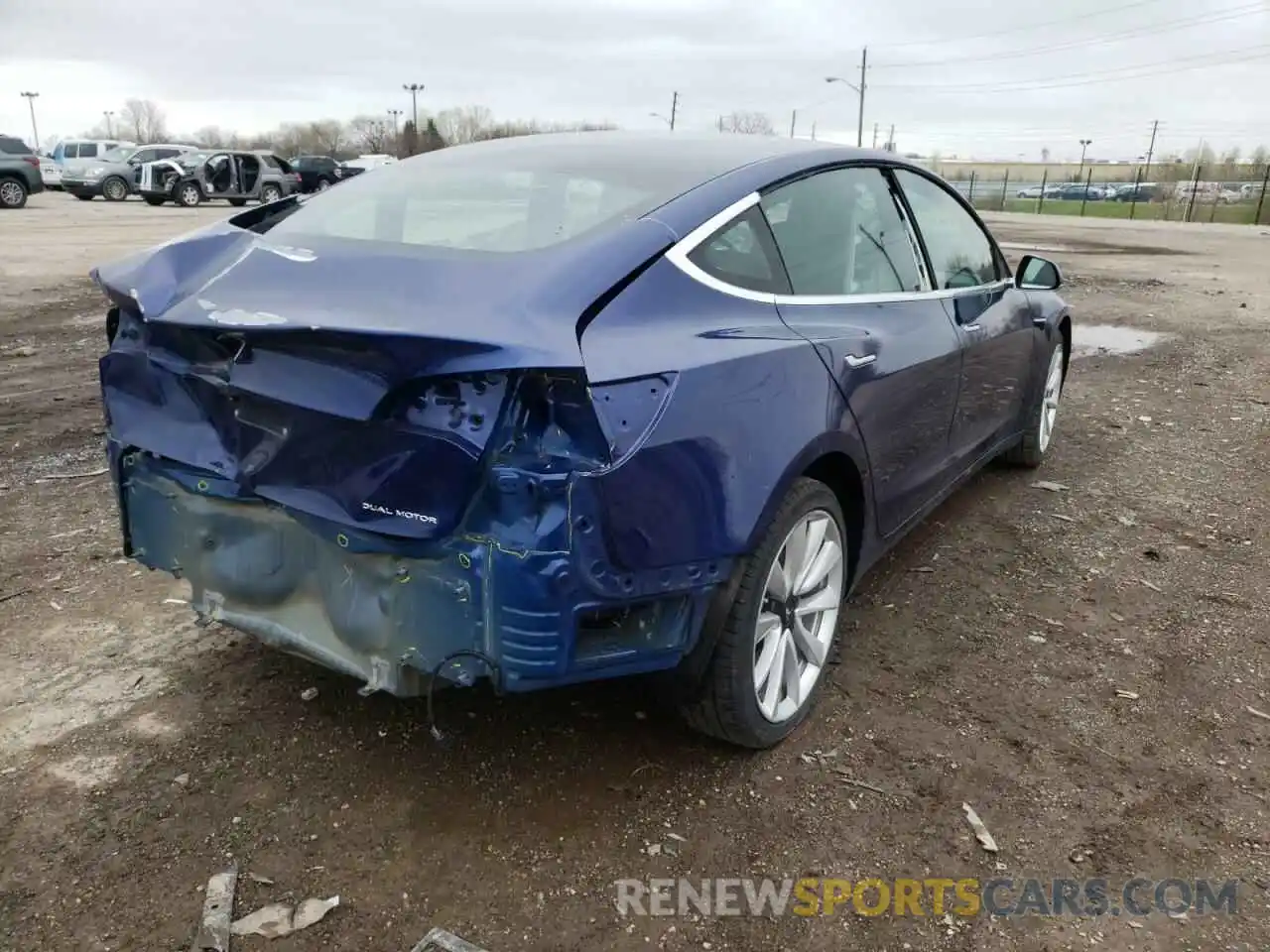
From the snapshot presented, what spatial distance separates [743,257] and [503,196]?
76cm

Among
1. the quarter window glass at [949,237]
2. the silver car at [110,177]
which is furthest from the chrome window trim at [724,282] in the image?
the silver car at [110,177]

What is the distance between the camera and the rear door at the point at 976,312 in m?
3.80

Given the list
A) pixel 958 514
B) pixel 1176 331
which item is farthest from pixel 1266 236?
pixel 958 514

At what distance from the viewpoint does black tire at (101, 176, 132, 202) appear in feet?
99.2

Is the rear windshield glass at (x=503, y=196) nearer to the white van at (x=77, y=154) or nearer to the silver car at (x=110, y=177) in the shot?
the silver car at (x=110, y=177)

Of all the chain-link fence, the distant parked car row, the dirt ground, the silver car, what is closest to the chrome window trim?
the dirt ground

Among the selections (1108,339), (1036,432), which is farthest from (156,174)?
(1036,432)

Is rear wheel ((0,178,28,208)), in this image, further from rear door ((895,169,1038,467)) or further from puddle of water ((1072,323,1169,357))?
rear door ((895,169,1038,467))

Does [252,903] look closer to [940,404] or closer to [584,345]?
[584,345]

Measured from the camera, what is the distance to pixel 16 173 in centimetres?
2442

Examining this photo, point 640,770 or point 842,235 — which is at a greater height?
point 842,235

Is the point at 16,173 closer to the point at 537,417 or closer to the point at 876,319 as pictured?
the point at 876,319

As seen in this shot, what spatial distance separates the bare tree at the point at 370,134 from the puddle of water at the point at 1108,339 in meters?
78.3

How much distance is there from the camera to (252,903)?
2.24 m
